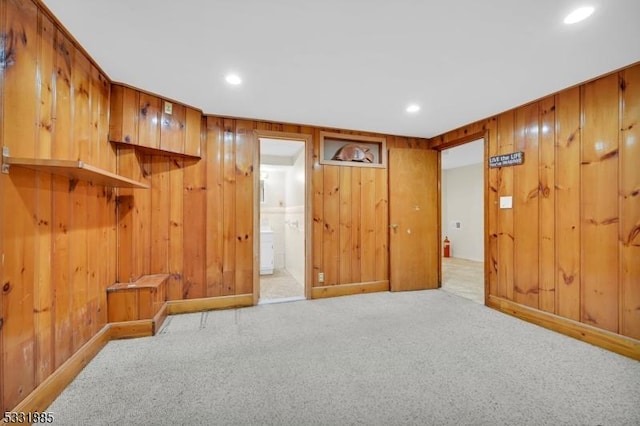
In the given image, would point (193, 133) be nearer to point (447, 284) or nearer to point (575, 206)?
point (575, 206)

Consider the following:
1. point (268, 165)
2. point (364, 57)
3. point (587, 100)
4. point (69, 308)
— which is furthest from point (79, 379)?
point (587, 100)

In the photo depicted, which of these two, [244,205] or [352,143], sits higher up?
[352,143]

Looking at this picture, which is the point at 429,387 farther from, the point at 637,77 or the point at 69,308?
the point at 637,77

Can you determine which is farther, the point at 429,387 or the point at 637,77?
the point at 637,77

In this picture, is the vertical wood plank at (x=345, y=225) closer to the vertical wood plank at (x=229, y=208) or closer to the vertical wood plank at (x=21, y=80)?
the vertical wood plank at (x=229, y=208)

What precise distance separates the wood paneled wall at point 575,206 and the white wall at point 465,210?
3514mm

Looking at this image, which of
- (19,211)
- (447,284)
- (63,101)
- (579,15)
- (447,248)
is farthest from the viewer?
(447,248)

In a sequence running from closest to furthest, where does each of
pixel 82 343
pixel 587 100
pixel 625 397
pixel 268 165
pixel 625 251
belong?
1. pixel 625 397
2. pixel 82 343
3. pixel 625 251
4. pixel 587 100
5. pixel 268 165

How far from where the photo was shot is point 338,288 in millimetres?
3594

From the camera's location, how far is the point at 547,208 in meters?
2.63

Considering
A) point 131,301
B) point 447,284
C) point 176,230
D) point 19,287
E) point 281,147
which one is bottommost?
point 447,284

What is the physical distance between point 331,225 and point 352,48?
2201 millimetres

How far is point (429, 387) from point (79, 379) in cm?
235

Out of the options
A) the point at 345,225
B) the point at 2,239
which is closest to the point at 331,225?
the point at 345,225
